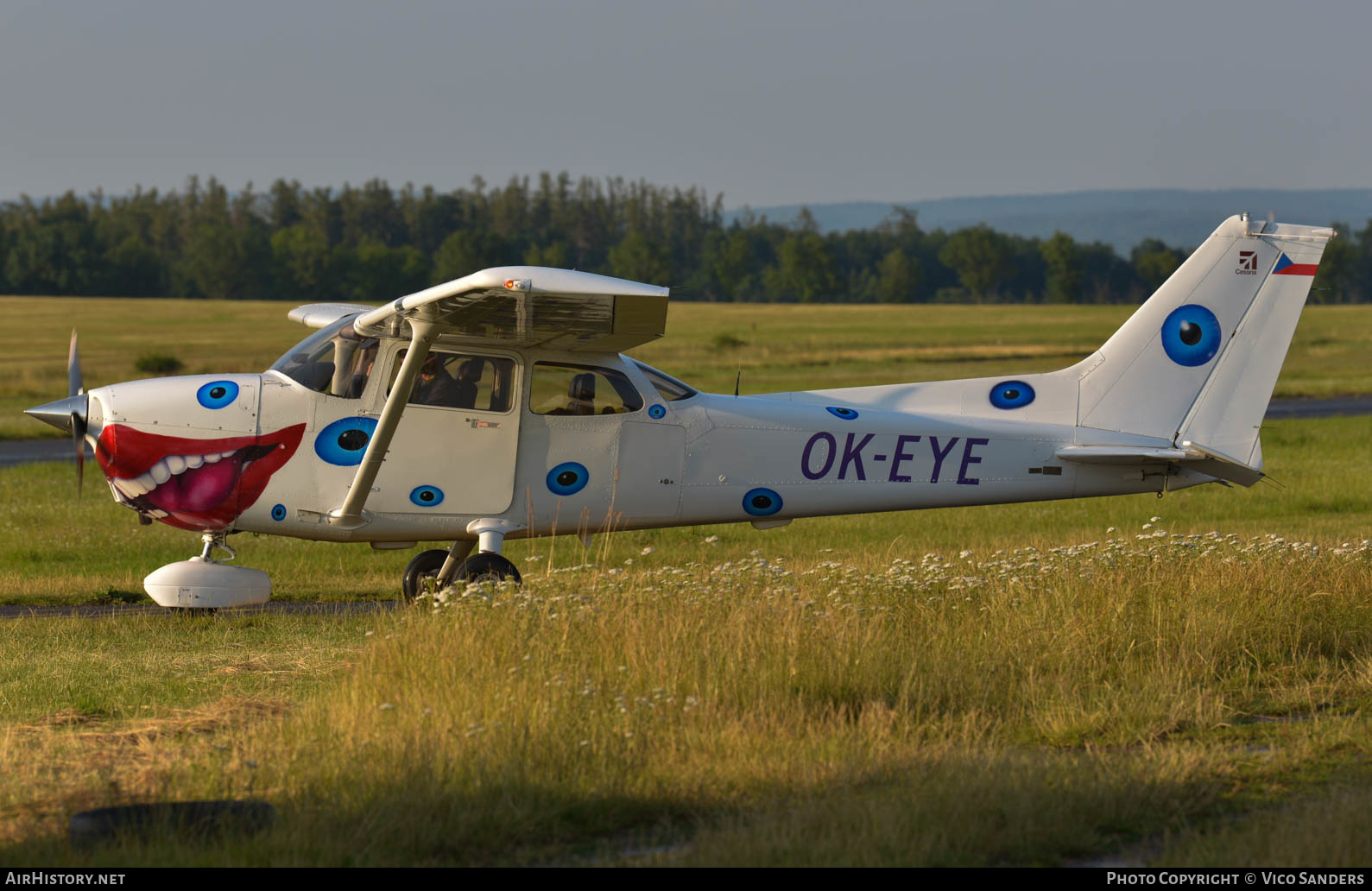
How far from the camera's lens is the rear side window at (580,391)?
9.45 m

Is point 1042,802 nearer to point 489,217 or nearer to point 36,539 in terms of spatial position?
point 36,539

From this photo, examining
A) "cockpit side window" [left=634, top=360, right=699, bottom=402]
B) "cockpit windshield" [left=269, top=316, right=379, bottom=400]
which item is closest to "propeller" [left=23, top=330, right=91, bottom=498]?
"cockpit windshield" [left=269, top=316, right=379, bottom=400]

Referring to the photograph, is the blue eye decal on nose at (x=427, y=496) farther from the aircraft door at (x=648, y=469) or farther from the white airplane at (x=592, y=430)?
the aircraft door at (x=648, y=469)

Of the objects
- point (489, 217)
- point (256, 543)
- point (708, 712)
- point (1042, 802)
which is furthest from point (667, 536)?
point (489, 217)

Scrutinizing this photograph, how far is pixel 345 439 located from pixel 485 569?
1.34 metres

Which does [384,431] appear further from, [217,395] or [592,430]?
[592,430]

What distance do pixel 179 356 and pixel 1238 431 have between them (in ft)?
140

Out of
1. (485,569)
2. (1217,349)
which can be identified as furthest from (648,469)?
(1217,349)

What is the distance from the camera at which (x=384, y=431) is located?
872 centimetres

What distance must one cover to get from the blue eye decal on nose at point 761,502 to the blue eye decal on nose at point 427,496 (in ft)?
7.49

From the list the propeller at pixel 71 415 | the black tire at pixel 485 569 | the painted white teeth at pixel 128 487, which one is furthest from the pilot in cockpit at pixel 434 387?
the propeller at pixel 71 415

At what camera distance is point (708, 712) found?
18.4 feet

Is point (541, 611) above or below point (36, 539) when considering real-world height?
above

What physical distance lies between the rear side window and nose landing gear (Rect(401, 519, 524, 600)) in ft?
3.03
